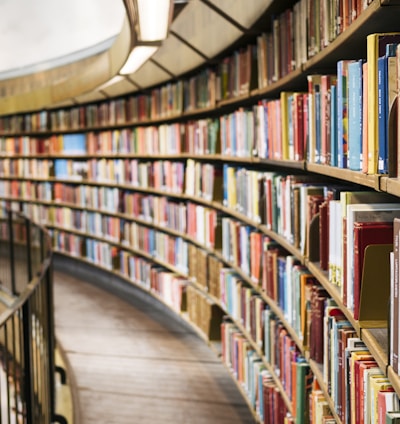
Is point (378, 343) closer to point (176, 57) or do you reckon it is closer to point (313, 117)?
point (313, 117)

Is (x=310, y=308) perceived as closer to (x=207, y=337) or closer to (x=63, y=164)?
(x=207, y=337)

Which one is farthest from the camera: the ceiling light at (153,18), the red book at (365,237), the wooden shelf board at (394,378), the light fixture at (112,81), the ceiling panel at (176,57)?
the light fixture at (112,81)

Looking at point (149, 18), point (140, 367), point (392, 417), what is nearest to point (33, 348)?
point (140, 367)

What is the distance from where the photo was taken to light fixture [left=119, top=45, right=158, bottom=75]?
4.18 meters

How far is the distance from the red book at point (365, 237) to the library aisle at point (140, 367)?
104 inches

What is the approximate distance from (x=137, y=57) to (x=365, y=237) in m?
2.99

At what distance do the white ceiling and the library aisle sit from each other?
333 cm

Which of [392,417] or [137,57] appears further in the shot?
[137,57]

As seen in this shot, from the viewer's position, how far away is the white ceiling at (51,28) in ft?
29.3

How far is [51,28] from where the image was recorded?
959 cm

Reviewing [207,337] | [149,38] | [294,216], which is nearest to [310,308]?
[294,216]

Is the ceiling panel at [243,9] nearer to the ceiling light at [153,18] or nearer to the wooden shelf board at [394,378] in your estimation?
the ceiling light at [153,18]

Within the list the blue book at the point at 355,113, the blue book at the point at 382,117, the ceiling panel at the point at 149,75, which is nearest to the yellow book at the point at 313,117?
the blue book at the point at 355,113

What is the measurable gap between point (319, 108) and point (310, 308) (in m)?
0.75
